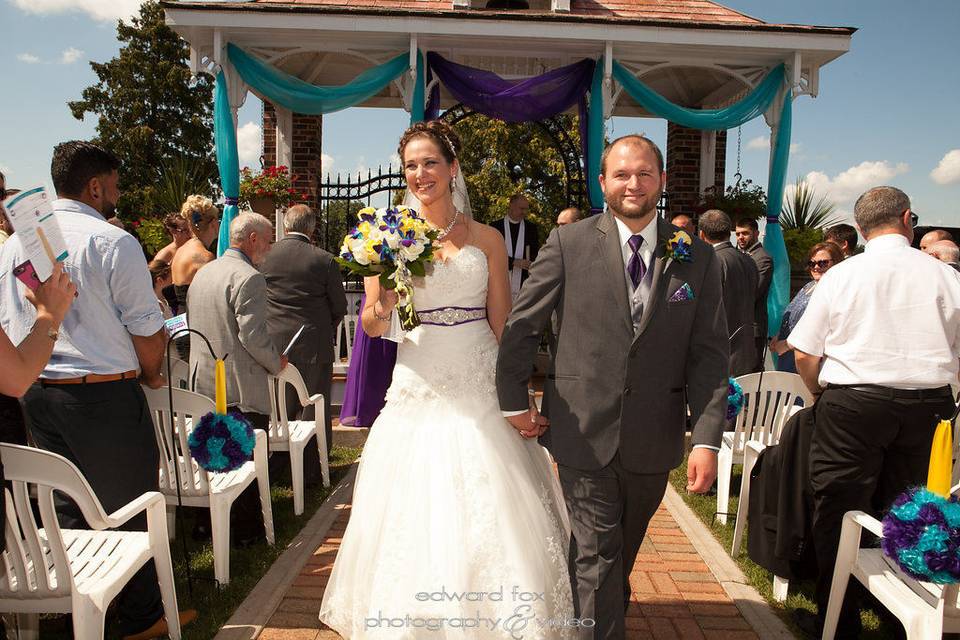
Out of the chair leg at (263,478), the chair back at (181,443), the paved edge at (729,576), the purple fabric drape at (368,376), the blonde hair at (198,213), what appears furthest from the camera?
the purple fabric drape at (368,376)

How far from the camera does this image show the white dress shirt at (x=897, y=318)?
10.6 feet

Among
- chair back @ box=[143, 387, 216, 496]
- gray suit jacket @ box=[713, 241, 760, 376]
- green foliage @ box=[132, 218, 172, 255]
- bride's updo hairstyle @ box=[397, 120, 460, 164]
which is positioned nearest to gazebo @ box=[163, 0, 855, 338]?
green foliage @ box=[132, 218, 172, 255]

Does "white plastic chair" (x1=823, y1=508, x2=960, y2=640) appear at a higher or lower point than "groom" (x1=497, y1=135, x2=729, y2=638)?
lower

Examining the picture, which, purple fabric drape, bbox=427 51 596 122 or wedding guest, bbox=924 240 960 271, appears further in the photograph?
purple fabric drape, bbox=427 51 596 122

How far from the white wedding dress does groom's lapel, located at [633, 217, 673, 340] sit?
0.91 m

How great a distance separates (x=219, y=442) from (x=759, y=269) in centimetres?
552

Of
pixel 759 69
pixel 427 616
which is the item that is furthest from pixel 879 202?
pixel 759 69

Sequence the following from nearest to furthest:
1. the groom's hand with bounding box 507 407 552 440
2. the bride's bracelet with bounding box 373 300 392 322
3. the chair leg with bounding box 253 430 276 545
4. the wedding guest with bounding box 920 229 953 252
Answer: the groom's hand with bounding box 507 407 552 440
the bride's bracelet with bounding box 373 300 392 322
the chair leg with bounding box 253 430 276 545
the wedding guest with bounding box 920 229 953 252

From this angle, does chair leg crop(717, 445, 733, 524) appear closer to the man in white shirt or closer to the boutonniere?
the man in white shirt

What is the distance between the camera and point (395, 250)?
10.3ft

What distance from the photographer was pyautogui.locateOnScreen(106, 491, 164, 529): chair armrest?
280 cm

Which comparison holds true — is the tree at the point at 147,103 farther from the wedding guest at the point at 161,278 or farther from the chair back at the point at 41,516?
the chair back at the point at 41,516

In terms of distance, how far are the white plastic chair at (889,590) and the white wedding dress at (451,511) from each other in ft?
4.07

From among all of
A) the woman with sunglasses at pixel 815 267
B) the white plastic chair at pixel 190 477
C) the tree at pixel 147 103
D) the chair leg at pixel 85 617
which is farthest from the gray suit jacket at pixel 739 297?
the tree at pixel 147 103
